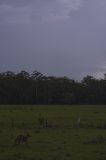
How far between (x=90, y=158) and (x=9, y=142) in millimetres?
7723

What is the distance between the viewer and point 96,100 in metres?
178

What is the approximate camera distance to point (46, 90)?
543 ft

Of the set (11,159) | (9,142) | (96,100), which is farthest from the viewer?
(96,100)

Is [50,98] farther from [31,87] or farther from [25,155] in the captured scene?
[25,155]

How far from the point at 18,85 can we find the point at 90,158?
14140 centimetres

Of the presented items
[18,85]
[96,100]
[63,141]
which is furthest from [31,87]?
[63,141]

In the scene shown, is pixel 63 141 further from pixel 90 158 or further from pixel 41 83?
pixel 41 83

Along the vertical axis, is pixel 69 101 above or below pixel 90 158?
above

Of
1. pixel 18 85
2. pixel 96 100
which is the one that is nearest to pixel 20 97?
pixel 18 85

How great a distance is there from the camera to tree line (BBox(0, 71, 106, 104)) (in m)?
162

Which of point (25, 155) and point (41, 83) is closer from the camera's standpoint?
point (25, 155)

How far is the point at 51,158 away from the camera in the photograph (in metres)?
21.9

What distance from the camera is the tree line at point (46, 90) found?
162 meters

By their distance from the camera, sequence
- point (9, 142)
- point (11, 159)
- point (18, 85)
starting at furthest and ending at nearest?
1. point (18, 85)
2. point (9, 142)
3. point (11, 159)
